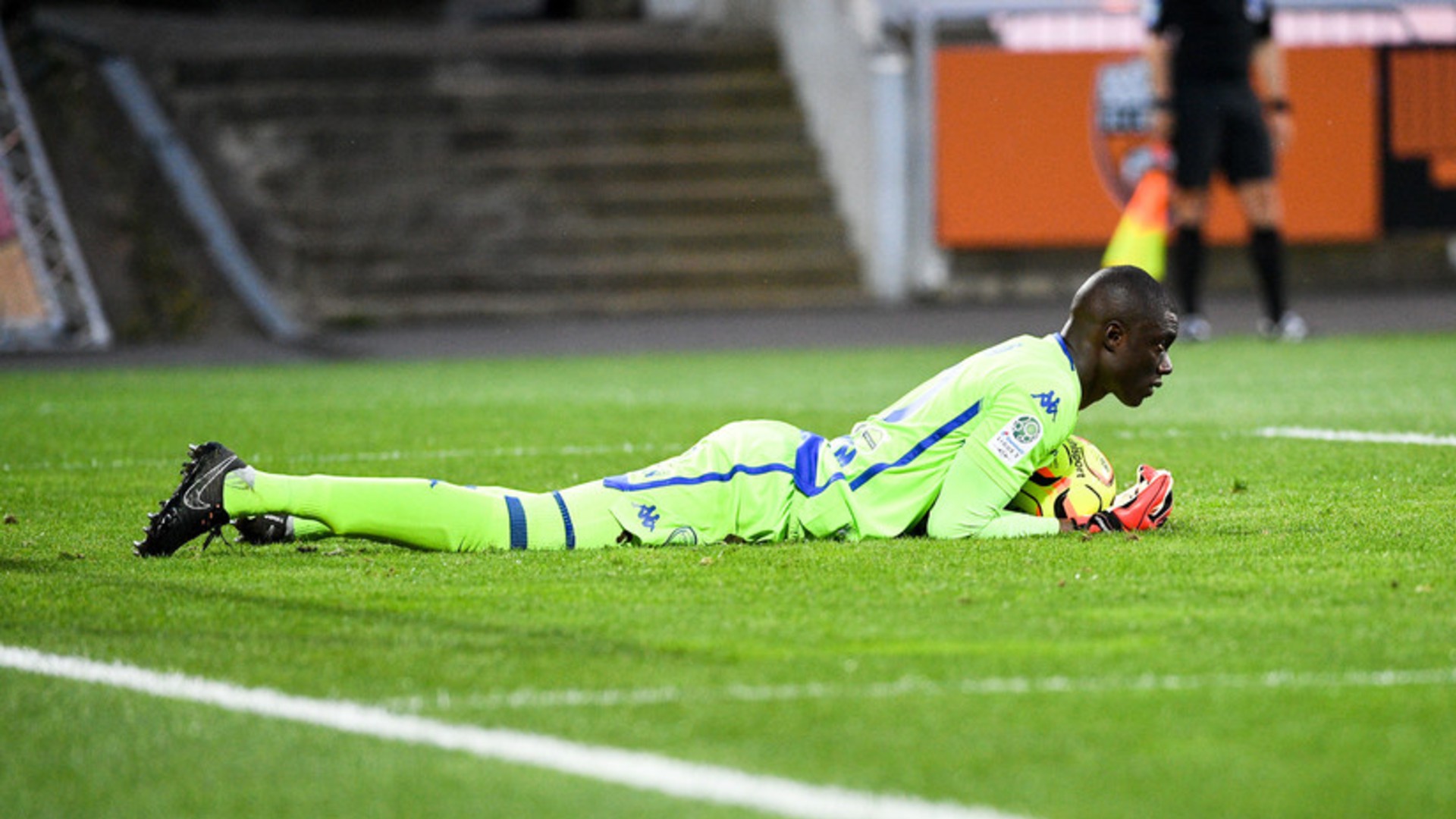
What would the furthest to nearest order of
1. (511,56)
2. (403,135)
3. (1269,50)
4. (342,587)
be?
(511,56) < (403,135) < (1269,50) < (342,587)

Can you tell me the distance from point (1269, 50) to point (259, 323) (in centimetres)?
771

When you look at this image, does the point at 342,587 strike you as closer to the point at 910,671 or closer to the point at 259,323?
the point at 910,671

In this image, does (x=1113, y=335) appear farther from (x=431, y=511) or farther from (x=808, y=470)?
(x=431, y=511)

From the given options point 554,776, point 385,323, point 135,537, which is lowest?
point 385,323

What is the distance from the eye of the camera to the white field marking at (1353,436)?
7.97 m

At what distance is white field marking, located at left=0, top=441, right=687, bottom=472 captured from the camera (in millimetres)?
8156

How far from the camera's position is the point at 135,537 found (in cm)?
602

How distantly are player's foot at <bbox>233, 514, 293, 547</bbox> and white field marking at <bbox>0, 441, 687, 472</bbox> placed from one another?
251 cm

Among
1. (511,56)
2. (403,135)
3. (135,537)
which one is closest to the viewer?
Result: (135,537)

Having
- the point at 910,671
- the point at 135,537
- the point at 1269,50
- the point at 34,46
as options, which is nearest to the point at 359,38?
the point at 34,46

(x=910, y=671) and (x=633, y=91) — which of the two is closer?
(x=910, y=671)

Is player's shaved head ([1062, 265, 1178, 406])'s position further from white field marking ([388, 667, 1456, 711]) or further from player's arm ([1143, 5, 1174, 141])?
player's arm ([1143, 5, 1174, 141])

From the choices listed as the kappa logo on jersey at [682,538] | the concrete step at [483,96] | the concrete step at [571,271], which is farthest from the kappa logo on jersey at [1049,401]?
the concrete step at [483,96]

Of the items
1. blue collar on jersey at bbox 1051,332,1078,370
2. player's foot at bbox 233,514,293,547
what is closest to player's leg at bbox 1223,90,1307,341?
blue collar on jersey at bbox 1051,332,1078,370
